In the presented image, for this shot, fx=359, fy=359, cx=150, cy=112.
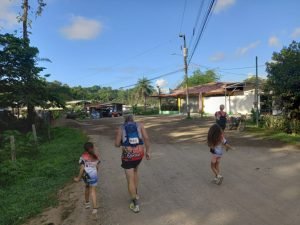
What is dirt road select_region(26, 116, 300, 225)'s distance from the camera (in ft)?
19.0

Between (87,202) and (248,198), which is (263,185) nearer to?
(248,198)

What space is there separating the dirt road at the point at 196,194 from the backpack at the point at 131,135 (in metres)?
1.19

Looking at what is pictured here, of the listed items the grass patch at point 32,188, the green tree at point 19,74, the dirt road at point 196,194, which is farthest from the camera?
the green tree at point 19,74

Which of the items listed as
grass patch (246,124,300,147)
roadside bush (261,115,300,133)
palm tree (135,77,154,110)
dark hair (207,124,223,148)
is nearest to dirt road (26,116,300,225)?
dark hair (207,124,223,148)

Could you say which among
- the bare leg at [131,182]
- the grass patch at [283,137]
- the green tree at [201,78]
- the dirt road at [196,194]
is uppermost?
the green tree at [201,78]

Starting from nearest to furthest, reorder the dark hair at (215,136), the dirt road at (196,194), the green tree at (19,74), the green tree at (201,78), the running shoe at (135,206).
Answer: the dirt road at (196,194), the running shoe at (135,206), the dark hair at (215,136), the green tree at (19,74), the green tree at (201,78)

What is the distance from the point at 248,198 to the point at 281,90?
1188cm

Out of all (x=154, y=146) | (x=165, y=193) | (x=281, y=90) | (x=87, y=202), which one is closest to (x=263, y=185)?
(x=165, y=193)

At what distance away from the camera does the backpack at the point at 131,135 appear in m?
6.31

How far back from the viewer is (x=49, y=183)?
28.9 ft

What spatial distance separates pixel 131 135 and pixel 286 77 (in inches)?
508

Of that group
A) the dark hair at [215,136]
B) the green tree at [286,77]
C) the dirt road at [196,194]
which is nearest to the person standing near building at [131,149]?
the dirt road at [196,194]

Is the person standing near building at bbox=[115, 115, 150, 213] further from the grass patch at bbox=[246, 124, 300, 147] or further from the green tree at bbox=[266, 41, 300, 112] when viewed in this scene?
the green tree at bbox=[266, 41, 300, 112]

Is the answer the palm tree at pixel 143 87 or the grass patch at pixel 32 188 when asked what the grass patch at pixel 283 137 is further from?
the palm tree at pixel 143 87
